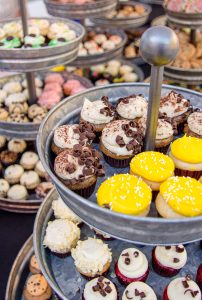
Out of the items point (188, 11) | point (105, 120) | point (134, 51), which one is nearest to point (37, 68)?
point (105, 120)

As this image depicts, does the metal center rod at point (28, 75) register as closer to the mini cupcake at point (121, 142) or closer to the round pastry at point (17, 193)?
the round pastry at point (17, 193)

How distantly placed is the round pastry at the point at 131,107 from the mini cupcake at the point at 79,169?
229 millimetres

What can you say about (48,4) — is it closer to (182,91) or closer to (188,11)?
(188,11)

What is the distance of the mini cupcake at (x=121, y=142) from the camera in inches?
48.3

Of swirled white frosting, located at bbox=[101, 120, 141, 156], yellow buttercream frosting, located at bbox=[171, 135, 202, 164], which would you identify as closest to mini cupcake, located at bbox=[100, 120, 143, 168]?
swirled white frosting, located at bbox=[101, 120, 141, 156]

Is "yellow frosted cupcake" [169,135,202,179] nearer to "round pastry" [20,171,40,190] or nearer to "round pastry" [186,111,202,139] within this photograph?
"round pastry" [186,111,202,139]

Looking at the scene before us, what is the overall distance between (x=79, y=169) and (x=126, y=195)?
0.72 feet

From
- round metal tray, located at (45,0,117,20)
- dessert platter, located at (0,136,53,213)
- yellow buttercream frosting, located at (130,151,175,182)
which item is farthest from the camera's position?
round metal tray, located at (45,0,117,20)

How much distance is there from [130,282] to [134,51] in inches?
121

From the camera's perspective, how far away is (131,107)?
1314 millimetres

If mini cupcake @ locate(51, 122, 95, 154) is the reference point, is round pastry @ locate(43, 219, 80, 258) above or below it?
below

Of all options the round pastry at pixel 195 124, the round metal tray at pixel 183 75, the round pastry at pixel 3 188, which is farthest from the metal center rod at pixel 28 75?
the round pastry at pixel 195 124

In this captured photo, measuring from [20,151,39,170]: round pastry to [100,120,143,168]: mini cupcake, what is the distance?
1.28 meters

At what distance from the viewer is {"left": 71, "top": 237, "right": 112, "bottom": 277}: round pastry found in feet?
4.86
